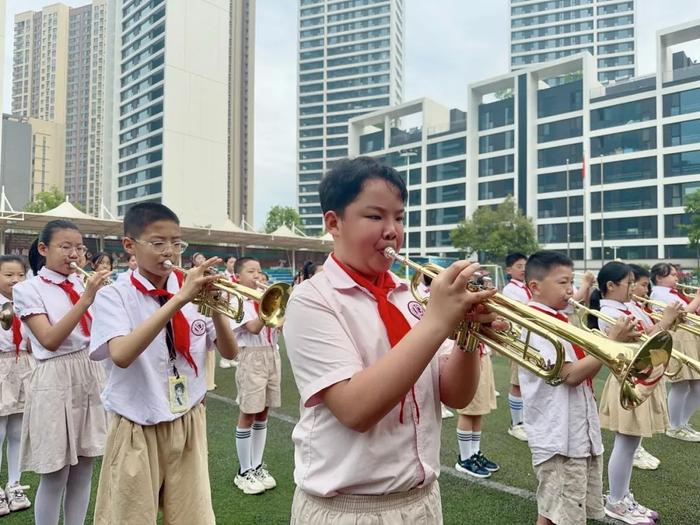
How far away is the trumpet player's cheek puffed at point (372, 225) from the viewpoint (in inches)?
65.8

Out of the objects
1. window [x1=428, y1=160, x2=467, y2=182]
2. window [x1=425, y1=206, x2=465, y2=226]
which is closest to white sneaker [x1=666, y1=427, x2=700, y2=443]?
window [x1=425, y1=206, x2=465, y2=226]

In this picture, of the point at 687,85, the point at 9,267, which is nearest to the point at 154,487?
the point at 9,267

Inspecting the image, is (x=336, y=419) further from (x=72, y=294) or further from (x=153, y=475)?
(x=72, y=294)

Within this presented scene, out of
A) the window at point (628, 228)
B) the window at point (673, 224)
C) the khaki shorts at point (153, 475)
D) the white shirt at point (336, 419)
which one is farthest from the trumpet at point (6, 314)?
the window at point (628, 228)

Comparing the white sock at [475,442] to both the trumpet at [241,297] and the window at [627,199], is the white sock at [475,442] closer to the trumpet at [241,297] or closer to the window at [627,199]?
the trumpet at [241,297]

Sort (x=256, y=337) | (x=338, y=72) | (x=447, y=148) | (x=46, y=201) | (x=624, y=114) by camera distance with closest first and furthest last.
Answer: (x=256, y=337) < (x=624, y=114) < (x=46, y=201) < (x=447, y=148) < (x=338, y=72)

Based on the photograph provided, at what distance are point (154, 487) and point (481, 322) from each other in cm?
193

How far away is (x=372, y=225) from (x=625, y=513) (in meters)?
3.77

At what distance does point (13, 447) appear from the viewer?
4551mm

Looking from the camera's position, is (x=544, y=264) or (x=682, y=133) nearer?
(x=544, y=264)

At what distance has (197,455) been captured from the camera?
2.88 metres

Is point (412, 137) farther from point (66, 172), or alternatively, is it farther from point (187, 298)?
point (66, 172)

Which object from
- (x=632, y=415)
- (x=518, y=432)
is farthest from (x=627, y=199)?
(x=632, y=415)

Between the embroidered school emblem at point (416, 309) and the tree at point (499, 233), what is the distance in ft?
133
